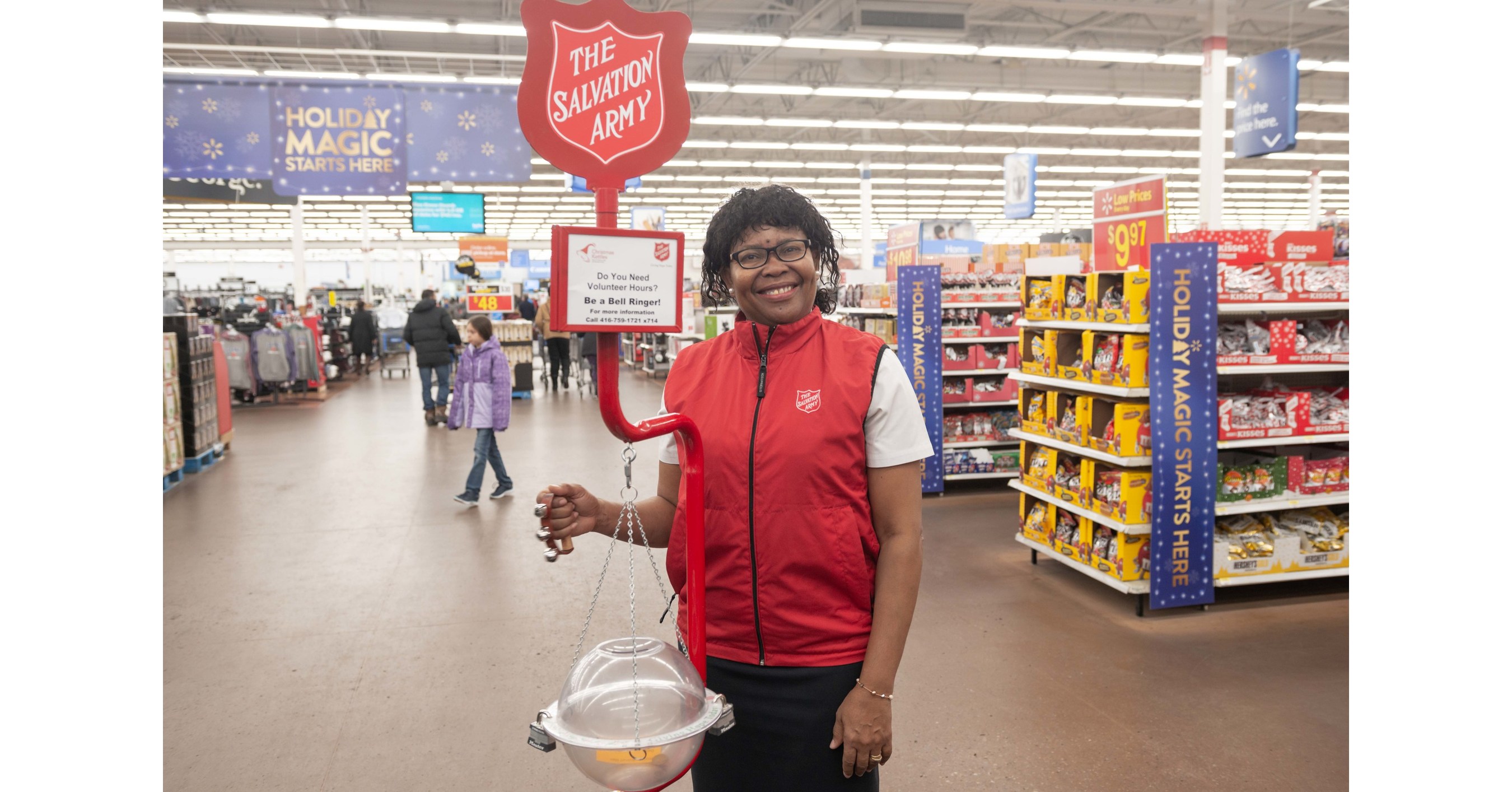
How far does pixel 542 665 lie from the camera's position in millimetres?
3992

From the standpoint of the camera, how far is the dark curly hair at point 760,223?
1.54m

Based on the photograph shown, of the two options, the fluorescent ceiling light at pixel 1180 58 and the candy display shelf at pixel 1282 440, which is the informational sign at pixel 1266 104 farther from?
the candy display shelf at pixel 1282 440

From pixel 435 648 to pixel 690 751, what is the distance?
10.8ft

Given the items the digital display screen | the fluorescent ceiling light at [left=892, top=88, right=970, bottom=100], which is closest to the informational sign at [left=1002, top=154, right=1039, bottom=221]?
the fluorescent ceiling light at [left=892, top=88, right=970, bottom=100]

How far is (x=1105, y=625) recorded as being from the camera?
174 inches

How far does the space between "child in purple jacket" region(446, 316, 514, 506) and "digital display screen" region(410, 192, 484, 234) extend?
748 cm

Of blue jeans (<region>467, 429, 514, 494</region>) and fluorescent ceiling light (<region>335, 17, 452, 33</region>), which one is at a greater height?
fluorescent ceiling light (<region>335, 17, 452, 33</region>)

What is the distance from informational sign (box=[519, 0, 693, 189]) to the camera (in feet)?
4.19

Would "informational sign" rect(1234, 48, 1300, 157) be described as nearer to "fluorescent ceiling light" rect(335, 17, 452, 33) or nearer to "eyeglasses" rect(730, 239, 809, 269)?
"fluorescent ceiling light" rect(335, 17, 452, 33)

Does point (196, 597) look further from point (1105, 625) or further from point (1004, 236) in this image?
point (1004, 236)

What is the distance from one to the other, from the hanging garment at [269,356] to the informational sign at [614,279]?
13.4m

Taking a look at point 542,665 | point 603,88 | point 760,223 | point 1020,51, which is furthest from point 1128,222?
point 1020,51
